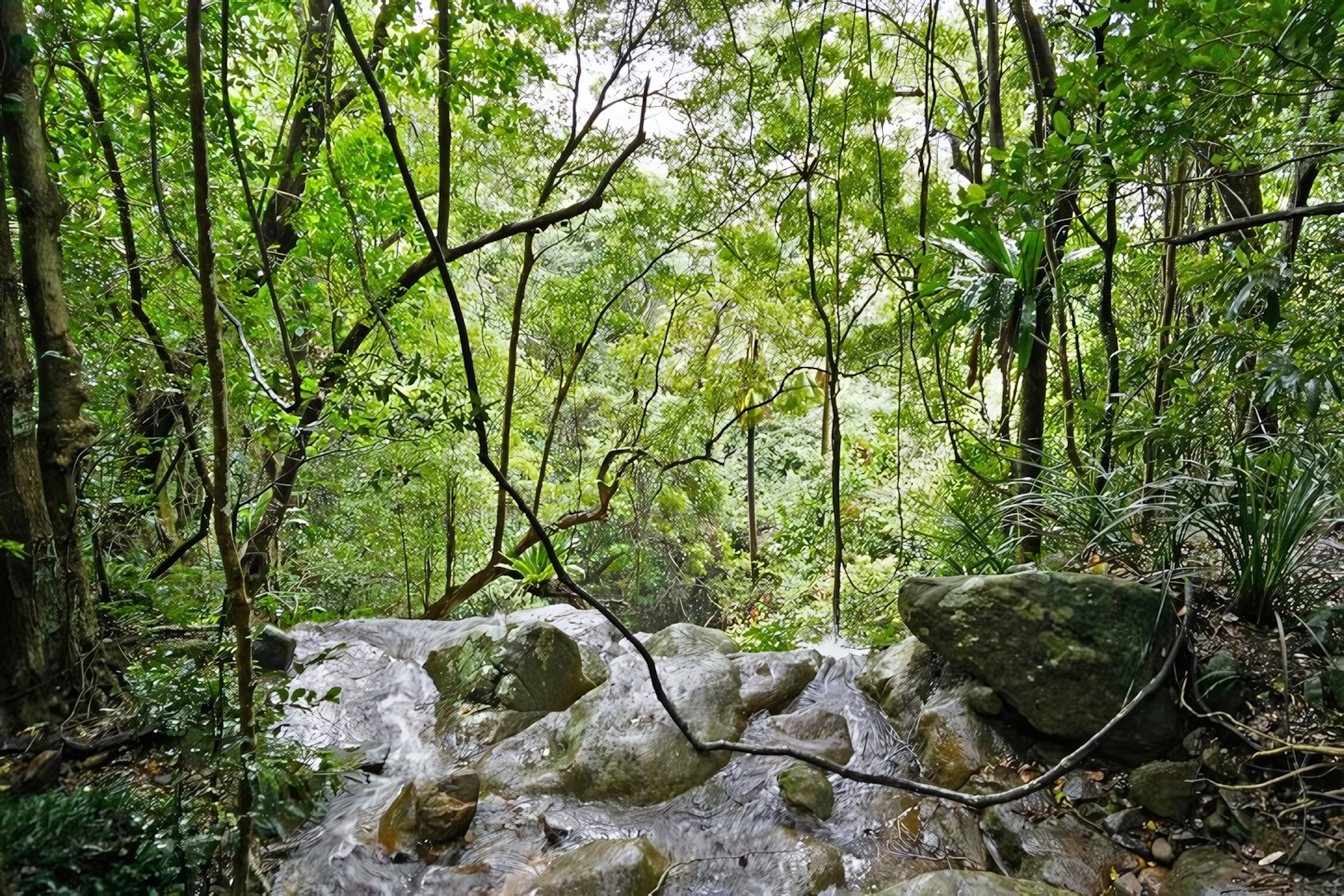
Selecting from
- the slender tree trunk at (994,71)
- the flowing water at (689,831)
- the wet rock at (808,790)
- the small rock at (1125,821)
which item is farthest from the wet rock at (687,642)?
the slender tree trunk at (994,71)

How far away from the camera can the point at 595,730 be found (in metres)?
3.11

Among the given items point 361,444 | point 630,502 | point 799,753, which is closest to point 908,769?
point 799,753

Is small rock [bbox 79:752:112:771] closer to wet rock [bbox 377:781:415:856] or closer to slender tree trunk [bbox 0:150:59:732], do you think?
slender tree trunk [bbox 0:150:59:732]

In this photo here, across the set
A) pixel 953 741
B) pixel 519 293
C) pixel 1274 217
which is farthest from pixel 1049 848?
pixel 519 293

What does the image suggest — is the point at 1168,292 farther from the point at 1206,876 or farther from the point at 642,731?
the point at 642,731

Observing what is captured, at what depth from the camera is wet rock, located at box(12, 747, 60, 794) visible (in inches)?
81.0

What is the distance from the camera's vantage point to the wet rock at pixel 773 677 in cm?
340

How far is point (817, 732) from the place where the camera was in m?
3.16

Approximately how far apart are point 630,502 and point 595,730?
5.56 m

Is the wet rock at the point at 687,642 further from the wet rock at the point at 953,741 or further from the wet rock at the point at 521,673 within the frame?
the wet rock at the point at 953,741

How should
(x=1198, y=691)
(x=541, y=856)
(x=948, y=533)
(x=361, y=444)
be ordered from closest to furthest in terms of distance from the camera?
(x=1198, y=691), (x=541, y=856), (x=361, y=444), (x=948, y=533)

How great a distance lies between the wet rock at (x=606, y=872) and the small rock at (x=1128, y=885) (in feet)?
4.95

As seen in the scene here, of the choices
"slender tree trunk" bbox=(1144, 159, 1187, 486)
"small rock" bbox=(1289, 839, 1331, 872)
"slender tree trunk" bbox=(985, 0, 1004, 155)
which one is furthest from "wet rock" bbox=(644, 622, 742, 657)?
"slender tree trunk" bbox=(985, 0, 1004, 155)

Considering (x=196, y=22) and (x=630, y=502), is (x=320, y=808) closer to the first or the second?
(x=196, y=22)
